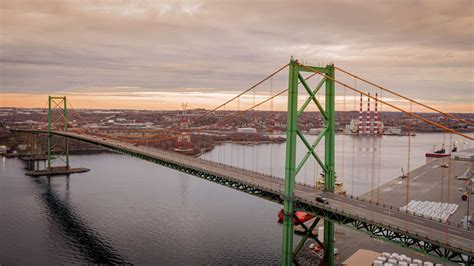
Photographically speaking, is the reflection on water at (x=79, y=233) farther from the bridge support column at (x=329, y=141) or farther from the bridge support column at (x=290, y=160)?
the bridge support column at (x=329, y=141)

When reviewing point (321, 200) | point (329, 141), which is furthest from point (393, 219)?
point (329, 141)

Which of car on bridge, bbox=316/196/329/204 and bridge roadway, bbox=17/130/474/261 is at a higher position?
car on bridge, bbox=316/196/329/204

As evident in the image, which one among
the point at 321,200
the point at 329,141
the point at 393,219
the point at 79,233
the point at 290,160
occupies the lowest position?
the point at 79,233

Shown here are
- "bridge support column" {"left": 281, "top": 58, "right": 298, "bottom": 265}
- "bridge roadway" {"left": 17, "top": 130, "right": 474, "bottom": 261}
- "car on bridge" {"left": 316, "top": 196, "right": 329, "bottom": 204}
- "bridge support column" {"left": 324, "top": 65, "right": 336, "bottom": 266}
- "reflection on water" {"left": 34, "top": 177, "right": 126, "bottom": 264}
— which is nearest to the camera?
"bridge roadway" {"left": 17, "top": 130, "right": 474, "bottom": 261}

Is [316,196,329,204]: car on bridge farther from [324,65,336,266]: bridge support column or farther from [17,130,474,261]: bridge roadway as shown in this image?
[324,65,336,266]: bridge support column

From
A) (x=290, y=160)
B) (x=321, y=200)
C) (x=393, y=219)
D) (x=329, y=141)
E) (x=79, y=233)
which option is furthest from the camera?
(x=79, y=233)

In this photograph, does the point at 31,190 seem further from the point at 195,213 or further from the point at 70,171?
the point at 195,213

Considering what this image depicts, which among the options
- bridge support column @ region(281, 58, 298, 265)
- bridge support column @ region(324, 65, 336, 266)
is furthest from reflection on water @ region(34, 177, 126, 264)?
bridge support column @ region(324, 65, 336, 266)

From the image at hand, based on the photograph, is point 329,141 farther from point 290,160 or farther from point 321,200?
point 321,200

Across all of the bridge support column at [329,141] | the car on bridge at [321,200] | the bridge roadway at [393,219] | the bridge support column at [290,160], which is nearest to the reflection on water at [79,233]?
the bridge roadway at [393,219]

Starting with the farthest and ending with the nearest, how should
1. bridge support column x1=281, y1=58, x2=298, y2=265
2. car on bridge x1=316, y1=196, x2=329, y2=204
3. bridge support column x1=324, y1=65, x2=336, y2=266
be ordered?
bridge support column x1=324, y1=65, x2=336, y2=266
bridge support column x1=281, y1=58, x2=298, y2=265
car on bridge x1=316, y1=196, x2=329, y2=204
